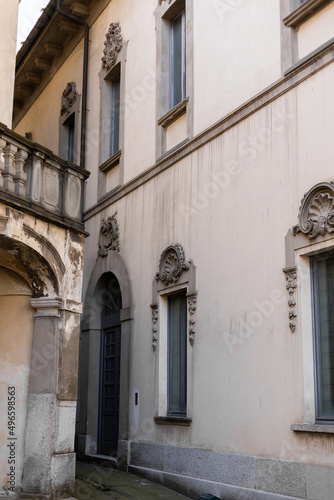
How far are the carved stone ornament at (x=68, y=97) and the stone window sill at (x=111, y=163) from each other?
2.88 m

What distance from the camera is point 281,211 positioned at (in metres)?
8.05

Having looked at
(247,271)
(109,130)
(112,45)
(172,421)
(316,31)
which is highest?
(112,45)

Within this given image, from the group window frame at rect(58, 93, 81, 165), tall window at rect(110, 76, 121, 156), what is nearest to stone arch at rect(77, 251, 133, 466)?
tall window at rect(110, 76, 121, 156)

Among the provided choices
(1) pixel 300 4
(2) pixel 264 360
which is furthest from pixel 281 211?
(1) pixel 300 4

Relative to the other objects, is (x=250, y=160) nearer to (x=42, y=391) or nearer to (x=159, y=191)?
(x=159, y=191)

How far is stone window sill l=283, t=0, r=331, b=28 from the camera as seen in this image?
25.7 feet

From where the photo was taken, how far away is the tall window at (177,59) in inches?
441

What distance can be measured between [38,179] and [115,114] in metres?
5.45

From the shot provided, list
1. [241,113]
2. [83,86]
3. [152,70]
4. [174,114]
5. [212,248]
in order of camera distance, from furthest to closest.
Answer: [83,86]
[152,70]
[174,114]
[212,248]
[241,113]

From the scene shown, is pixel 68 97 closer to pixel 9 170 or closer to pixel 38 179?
pixel 38 179

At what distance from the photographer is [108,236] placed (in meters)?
12.6

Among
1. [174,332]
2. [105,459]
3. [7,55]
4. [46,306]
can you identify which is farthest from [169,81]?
[105,459]

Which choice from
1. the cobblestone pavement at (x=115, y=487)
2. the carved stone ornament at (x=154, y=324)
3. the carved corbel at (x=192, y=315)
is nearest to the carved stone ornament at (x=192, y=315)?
the carved corbel at (x=192, y=315)

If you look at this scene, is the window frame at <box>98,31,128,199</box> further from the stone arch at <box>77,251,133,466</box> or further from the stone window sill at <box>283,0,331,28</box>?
the stone window sill at <box>283,0,331,28</box>
